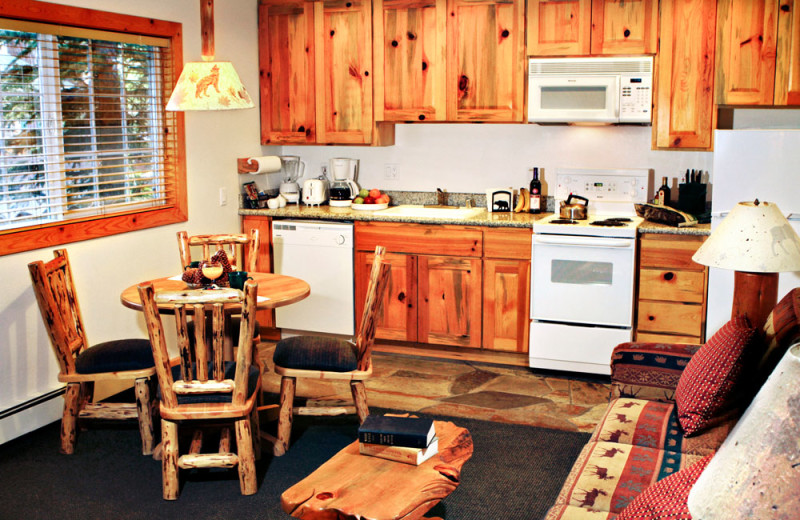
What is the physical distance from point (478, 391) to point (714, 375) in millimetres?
2041

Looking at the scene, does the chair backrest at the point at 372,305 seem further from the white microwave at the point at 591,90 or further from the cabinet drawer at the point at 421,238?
the white microwave at the point at 591,90

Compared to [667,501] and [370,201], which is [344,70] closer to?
[370,201]

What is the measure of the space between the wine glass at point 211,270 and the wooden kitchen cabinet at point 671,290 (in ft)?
7.81

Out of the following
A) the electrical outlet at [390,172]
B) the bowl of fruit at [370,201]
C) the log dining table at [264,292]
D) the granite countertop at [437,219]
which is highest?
the electrical outlet at [390,172]

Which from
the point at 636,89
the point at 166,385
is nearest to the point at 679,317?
the point at 636,89

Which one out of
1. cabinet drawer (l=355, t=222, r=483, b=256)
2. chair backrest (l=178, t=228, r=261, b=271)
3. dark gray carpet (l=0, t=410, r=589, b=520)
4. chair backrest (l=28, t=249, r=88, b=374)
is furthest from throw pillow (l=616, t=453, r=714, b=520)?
cabinet drawer (l=355, t=222, r=483, b=256)

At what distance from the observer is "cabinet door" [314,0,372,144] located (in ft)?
17.3

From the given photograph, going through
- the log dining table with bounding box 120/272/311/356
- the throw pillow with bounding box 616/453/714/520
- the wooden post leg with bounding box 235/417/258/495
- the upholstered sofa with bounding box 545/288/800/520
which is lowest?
the wooden post leg with bounding box 235/417/258/495

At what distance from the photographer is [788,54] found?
4.40 meters

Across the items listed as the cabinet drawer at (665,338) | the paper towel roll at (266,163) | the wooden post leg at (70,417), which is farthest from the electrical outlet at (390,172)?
the wooden post leg at (70,417)

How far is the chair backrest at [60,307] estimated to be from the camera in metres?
3.39

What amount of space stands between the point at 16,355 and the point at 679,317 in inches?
136

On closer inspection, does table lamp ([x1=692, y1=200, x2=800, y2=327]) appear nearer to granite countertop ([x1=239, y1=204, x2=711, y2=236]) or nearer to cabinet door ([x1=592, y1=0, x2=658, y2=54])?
granite countertop ([x1=239, y1=204, x2=711, y2=236])

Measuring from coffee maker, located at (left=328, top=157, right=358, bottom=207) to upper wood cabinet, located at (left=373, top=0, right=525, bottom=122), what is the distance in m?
0.51
